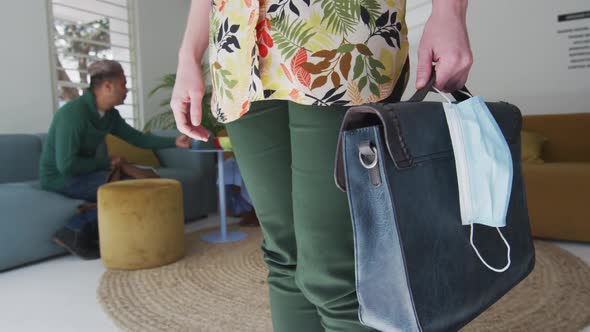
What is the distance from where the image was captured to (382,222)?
1.40 feet

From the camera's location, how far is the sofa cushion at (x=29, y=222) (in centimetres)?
218

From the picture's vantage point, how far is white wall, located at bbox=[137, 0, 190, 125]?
14.7 feet

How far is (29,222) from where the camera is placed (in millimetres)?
2252

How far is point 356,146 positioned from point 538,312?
150 cm

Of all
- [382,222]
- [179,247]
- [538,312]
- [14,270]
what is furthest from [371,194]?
[14,270]

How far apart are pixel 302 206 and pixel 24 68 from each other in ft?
12.1

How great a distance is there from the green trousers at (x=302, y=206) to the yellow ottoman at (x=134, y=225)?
5.54 ft

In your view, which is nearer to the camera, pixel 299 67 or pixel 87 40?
pixel 299 67

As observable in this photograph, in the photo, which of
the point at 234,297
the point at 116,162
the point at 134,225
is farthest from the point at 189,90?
the point at 116,162

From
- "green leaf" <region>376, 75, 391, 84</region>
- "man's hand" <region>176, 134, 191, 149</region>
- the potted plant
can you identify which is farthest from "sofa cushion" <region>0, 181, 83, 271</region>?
"green leaf" <region>376, 75, 391, 84</region>

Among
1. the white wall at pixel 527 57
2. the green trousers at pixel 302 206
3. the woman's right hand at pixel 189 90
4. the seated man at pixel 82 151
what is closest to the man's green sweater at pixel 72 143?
the seated man at pixel 82 151

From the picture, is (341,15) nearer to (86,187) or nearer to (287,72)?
(287,72)

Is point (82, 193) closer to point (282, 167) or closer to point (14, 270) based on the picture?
point (14, 270)

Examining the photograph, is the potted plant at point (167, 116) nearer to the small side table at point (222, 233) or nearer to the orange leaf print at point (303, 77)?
the small side table at point (222, 233)
